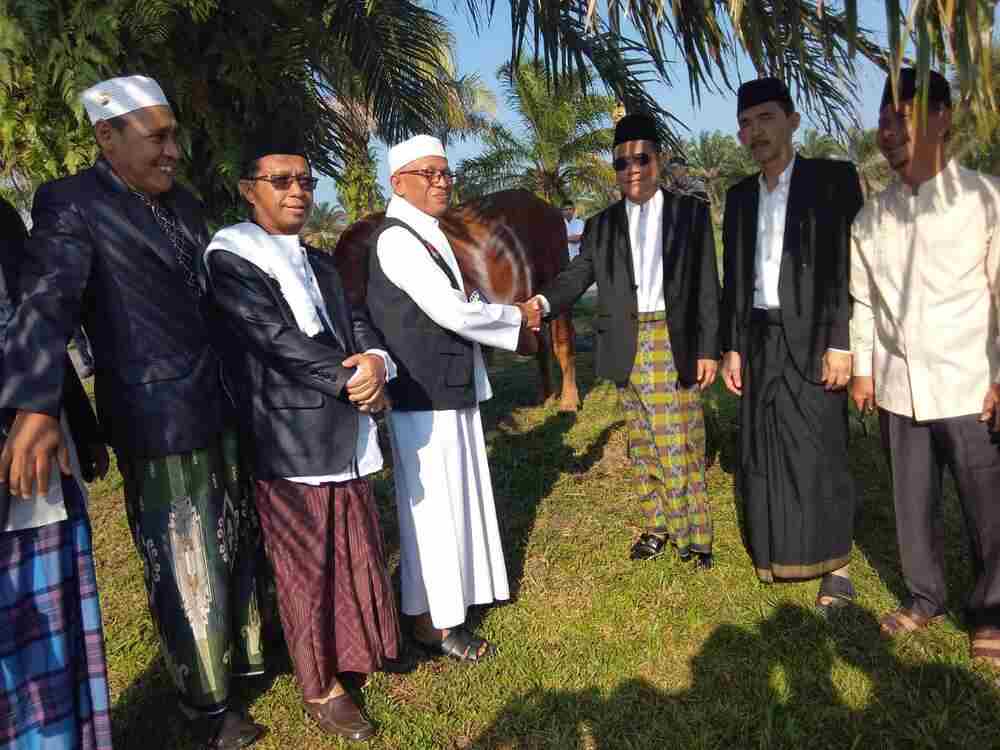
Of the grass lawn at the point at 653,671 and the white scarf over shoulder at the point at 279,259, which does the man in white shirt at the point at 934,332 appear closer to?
the grass lawn at the point at 653,671

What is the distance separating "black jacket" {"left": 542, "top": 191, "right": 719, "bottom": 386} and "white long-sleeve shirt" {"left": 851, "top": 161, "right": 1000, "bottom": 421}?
29.8 inches

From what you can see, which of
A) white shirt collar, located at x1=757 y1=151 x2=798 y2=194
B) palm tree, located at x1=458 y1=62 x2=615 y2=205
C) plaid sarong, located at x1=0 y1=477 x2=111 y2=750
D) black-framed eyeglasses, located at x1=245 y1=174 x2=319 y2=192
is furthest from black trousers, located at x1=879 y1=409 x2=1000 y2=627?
palm tree, located at x1=458 y1=62 x2=615 y2=205

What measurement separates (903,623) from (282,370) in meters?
2.53

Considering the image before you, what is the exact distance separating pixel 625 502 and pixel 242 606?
2.52 metres

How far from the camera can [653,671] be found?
299cm

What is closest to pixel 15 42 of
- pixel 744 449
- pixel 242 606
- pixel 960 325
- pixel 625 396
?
pixel 242 606

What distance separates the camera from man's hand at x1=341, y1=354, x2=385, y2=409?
255 centimetres

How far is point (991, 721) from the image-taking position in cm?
253

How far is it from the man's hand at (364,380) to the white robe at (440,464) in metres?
0.41

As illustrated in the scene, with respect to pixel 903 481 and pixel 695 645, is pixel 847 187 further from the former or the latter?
pixel 695 645

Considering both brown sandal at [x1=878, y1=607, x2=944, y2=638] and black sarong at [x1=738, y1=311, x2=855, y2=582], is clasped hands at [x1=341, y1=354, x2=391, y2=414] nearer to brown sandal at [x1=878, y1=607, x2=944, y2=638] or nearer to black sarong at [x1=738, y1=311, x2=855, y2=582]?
black sarong at [x1=738, y1=311, x2=855, y2=582]

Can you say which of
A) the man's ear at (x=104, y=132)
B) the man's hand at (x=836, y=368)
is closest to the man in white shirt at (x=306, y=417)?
the man's ear at (x=104, y=132)

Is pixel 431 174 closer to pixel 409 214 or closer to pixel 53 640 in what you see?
pixel 409 214

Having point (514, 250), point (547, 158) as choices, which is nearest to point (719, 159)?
point (547, 158)
